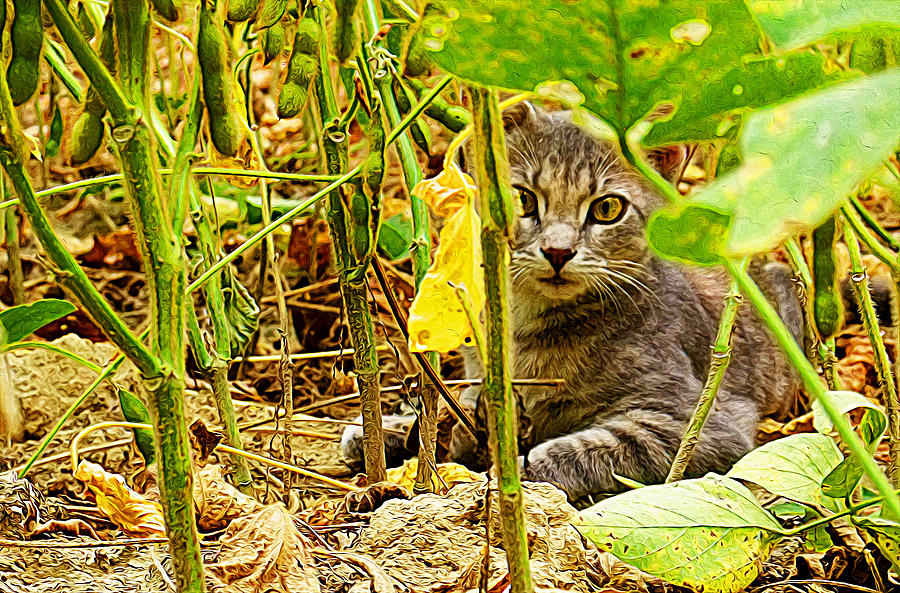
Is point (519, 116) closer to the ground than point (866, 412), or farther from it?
farther from it

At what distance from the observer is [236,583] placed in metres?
0.67

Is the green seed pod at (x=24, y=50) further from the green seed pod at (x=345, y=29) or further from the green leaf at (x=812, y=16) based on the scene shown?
the green leaf at (x=812, y=16)

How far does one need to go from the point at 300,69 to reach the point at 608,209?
1099 millimetres

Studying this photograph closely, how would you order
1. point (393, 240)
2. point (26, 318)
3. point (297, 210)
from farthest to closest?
point (393, 240) → point (26, 318) → point (297, 210)

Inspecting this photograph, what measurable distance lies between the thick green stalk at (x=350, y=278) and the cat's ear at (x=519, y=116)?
0.81 m

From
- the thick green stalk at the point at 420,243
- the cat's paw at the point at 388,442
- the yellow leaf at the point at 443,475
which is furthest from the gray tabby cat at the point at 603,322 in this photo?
the thick green stalk at the point at 420,243

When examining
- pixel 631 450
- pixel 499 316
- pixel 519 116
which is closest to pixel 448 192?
pixel 499 316

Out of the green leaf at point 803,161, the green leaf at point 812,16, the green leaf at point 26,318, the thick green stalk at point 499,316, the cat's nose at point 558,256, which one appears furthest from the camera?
the cat's nose at point 558,256

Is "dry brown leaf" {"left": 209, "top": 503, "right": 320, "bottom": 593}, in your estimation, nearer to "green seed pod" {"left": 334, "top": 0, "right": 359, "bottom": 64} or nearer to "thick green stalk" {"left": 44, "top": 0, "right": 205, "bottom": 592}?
"thick green stalk" {"left": 44, "top": 0, "right": 205, "bottom": 592}

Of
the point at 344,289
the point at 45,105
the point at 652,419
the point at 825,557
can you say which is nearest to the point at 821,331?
the point at 825,557

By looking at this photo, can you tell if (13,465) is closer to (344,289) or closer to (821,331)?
(344,289)

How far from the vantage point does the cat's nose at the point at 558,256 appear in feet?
5.48

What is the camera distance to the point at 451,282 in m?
0.57

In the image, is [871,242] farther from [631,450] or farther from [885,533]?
[631,450]
